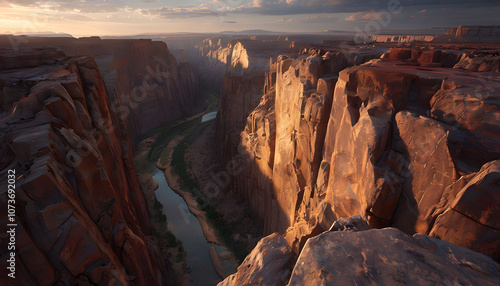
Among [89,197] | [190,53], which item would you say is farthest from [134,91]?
[190,53]

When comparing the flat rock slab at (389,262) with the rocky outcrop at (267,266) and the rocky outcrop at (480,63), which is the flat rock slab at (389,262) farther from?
the rocky outcrop at (480,63)

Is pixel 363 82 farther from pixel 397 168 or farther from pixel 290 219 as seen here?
pixel 290 219

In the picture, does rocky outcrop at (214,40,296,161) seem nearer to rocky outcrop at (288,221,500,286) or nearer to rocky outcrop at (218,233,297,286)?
rocky outcrop at (218,233,297,286)

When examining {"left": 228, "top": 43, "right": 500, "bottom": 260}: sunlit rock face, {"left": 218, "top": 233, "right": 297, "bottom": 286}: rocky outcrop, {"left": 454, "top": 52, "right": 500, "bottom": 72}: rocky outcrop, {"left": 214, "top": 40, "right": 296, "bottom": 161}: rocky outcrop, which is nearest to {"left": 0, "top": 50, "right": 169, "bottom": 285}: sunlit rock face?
{"left": 218, "top": 233, "right": 297, "bottom": 286}: rocky outcrop

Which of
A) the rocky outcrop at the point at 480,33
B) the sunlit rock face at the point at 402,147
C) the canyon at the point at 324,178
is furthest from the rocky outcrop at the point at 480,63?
the rocky outcrop at the point at 480,33

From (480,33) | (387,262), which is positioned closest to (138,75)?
(387,262)

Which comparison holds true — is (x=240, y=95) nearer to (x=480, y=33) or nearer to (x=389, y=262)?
(x=389, y=262)
